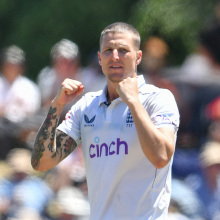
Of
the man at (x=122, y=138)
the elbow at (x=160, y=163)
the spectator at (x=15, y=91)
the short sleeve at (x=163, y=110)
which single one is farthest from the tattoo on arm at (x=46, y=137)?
the spectator at (x=15, y=91)

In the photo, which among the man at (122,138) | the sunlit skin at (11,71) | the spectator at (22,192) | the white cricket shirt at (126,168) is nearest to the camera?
the man at (122,138)

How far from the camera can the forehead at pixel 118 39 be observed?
587cm

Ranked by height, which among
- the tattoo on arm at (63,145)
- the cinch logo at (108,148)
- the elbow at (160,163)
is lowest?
the elbow at (160,163)

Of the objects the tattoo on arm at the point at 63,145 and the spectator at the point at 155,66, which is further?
the spectator at the point at 155,66

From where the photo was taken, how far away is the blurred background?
888 cm

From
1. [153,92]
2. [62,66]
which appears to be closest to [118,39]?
[153,92]

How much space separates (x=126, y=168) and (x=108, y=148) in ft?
0.62

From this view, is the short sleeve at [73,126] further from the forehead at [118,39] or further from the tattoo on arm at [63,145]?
the forehead at [118,39]

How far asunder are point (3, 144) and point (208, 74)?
2.63m

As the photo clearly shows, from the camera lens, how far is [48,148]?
19.7ft

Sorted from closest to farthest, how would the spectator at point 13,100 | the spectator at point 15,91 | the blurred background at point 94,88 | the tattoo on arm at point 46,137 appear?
the tattoo on arm at point 46,137
the blurred background at point 94,88
the spectator at point 13,100
the spectator at point 15,91

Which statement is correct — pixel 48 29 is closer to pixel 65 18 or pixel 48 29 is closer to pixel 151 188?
pixel 65 18

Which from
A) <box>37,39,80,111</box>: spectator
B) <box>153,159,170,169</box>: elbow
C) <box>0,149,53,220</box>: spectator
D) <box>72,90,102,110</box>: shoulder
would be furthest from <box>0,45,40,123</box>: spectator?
<box>153,159,170,169</box>: elbow

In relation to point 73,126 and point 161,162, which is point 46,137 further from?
point 161,162
